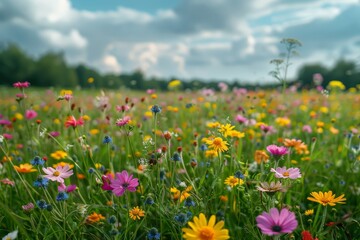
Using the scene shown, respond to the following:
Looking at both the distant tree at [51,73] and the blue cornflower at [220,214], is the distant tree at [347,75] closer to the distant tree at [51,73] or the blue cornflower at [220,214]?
the blue cornflower at [220,214]

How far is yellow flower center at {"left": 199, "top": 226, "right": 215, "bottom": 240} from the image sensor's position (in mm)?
1116

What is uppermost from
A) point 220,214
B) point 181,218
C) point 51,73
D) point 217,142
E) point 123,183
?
point 51,73

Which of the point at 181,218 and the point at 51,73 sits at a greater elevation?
the point at 51,73

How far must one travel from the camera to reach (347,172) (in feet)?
8.11

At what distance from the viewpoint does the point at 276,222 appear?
110 centimetres

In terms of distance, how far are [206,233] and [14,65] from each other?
4785 cm

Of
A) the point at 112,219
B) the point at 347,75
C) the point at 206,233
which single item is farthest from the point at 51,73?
the point at 206,233

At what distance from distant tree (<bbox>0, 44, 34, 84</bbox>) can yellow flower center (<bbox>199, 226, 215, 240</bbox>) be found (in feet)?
148

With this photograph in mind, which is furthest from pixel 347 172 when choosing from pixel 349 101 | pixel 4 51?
pixel 4 51

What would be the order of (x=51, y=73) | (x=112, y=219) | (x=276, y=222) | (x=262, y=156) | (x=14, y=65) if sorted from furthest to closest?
(x=51, y=73) < (x=14, y=65) < (x=262, y=156) < (x=112, y=219) < (x=276, y=222)

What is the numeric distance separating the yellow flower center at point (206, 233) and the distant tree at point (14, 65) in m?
45.2

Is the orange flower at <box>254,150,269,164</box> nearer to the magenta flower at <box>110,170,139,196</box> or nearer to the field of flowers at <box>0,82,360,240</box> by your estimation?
the field of flowers at <box>0,82,360,240</box>

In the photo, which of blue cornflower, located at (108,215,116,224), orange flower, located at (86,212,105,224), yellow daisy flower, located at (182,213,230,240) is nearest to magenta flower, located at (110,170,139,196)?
blue cornflower, located at (108,215,116,224)

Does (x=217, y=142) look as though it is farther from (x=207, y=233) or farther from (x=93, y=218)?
(x=93, y=218)
